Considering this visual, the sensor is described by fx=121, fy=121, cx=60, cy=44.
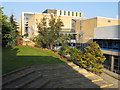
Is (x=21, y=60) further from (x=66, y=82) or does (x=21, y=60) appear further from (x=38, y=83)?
(x=66, y=82)

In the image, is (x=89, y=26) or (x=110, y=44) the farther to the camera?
(x=89, y=26)

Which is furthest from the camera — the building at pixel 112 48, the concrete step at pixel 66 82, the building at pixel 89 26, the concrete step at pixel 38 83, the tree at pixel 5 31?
the building at pixel 89 26

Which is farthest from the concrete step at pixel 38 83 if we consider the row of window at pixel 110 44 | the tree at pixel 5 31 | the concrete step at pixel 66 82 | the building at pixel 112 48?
the tree at pixel 5 31

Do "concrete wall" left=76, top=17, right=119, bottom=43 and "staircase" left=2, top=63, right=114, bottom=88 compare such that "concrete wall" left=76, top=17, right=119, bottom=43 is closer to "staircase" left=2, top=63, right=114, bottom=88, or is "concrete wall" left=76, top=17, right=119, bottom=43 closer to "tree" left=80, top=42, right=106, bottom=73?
"tree" left=80, top=42, right=106, bottom=73

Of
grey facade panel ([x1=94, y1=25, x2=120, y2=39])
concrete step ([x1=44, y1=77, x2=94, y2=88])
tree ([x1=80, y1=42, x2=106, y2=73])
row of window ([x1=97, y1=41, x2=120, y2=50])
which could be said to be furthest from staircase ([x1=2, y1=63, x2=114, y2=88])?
grey facade panel ([x1=94, y1=25, x2=120, y2=39])

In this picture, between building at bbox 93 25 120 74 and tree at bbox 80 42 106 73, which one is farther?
building at bbox 93 25 120 74

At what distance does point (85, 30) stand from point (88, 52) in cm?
2271

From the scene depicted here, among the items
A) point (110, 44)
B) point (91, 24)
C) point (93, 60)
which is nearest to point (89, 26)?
point (91, 24)

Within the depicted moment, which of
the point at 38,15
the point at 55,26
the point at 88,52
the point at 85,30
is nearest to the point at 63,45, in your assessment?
the point at 55,26

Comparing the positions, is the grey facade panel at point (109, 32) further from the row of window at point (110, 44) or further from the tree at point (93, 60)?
the tree at point (93, 60)

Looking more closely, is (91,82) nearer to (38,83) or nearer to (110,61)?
(38,83)

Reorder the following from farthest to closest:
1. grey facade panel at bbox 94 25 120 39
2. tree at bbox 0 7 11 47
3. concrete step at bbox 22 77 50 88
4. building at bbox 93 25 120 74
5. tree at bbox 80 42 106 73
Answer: tree at bbox 0 7 11 47 → grey facade panel at bbox 94 25 120 39 → building at bbox 93 25 120 74 → tree at bbox 80 42 106 73 → concrete step at bbox 22 77 50 88

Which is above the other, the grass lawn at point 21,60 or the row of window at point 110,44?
the row of window at point 110,44

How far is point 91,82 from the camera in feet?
32.0
